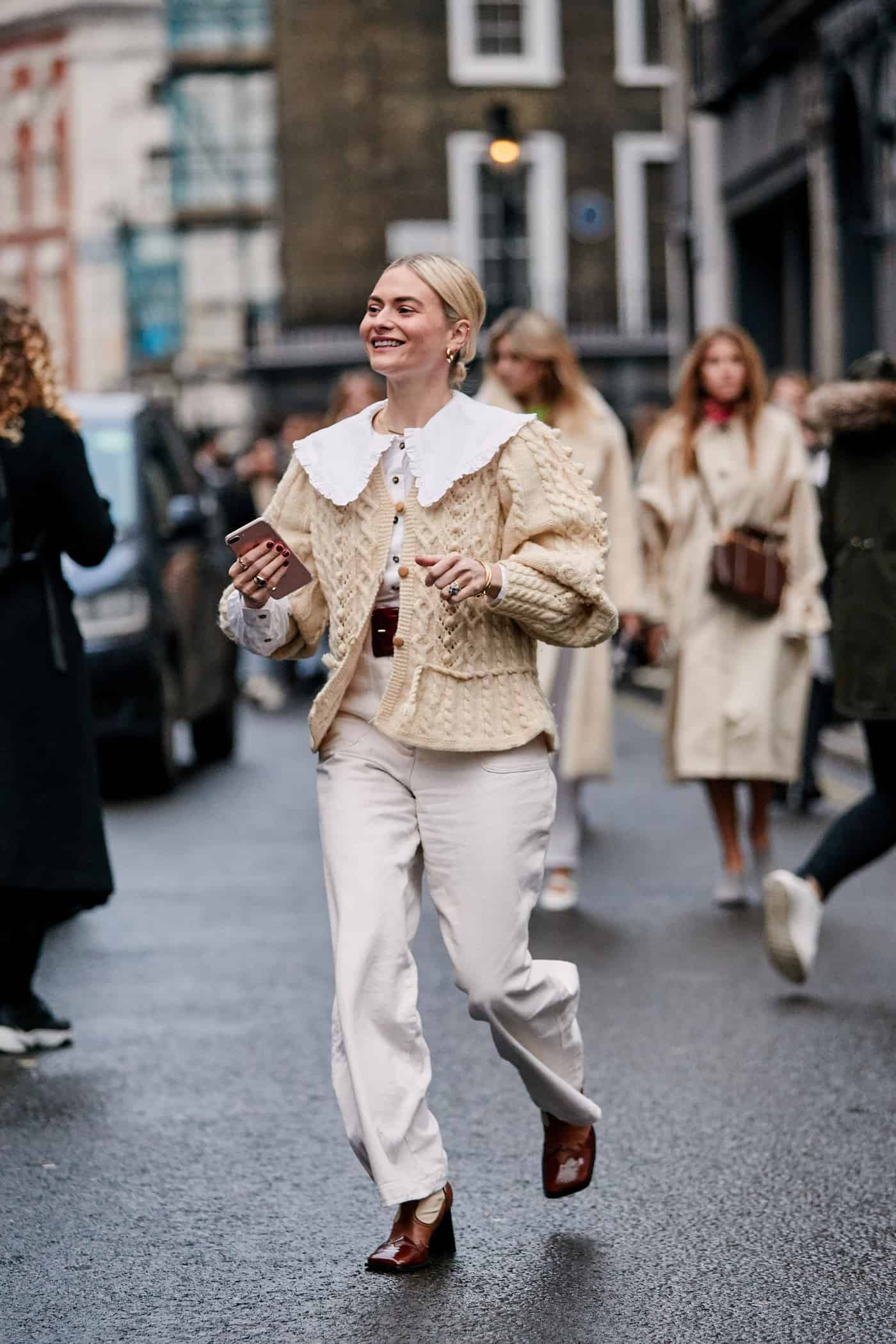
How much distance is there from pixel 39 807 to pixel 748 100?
752 inches

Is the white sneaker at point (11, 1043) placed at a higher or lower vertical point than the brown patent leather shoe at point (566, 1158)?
lower

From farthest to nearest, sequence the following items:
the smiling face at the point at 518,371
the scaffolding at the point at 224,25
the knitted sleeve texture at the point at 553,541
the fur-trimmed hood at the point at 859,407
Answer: the scaffolding at the point at 224,25
the smiling face at the point at 518,371
the fur-trimmed hood at the point at 859,407
the knitted sleeve texture at the point at 553,541

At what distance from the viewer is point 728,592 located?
9086 mm

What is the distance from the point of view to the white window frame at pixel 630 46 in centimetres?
4212

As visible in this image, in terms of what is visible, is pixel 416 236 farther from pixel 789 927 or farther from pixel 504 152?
pixel 789 927

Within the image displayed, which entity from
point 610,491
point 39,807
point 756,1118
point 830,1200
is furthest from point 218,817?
point 830,1200

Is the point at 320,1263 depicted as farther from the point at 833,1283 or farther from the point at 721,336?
the point at 721,336

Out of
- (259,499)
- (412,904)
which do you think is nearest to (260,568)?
(412,904)

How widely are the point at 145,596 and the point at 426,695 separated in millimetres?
7997

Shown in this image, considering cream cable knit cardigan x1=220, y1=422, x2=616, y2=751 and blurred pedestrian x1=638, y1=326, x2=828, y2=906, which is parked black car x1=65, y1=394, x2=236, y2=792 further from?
cream cable knit cardigan x1=220, y1=422, x2=616, y2=751

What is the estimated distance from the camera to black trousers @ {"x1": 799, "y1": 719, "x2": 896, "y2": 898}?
7594 millimetres

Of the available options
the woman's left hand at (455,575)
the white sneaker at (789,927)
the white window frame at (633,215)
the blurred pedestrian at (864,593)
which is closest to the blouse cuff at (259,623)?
the woman's left hand at (455,575)

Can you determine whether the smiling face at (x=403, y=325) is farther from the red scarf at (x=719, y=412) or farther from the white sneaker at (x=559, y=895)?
the white sneaker at (x=559, y=895)

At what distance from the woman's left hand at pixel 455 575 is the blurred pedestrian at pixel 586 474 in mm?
4199
